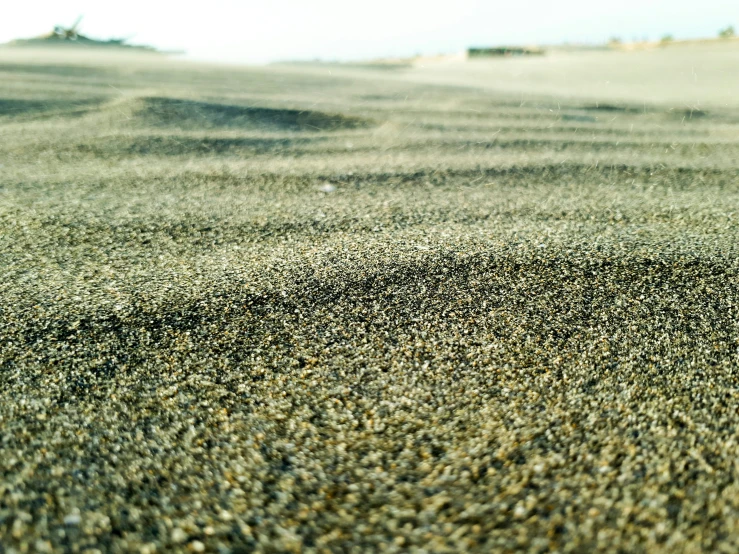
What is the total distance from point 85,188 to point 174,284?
0.85 metres

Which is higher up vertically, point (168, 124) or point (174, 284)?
point (168, 124)

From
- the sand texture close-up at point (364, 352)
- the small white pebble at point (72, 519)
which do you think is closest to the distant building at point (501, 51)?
the sand texture close-up at point (364, 352)

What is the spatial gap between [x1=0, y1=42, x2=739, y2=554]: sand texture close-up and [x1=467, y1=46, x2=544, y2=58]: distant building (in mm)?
6075

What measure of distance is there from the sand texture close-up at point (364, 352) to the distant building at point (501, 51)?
6.08m

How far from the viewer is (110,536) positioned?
658 mm

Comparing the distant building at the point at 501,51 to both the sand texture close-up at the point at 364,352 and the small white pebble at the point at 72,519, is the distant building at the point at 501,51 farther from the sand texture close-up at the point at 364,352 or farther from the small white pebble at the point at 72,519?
the small white pebble at the point at 72,519

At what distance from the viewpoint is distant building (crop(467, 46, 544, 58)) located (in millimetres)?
7806

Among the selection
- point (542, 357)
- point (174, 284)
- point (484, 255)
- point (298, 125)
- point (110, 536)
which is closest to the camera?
point (110, 536)

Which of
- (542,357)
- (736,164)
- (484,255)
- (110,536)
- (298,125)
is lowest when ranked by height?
(110,536)

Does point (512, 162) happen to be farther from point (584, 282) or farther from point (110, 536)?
point (110, 536)

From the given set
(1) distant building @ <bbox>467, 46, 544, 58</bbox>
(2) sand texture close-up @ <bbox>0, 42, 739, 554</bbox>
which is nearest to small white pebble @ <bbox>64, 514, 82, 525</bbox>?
(2) sand texture close-up @ <bbox>0, 42, 739, 554</bbox>

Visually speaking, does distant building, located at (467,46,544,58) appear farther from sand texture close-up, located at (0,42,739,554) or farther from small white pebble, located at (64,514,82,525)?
small white pebble, located at (64,514,82,525)

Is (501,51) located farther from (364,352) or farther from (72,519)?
(72,519)

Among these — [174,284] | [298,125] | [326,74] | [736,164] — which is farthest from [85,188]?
[326,74]
